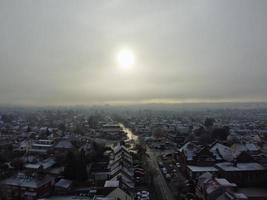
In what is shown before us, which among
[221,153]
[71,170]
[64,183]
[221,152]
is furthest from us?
[221,152]

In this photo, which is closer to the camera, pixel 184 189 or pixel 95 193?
pixel 95 193

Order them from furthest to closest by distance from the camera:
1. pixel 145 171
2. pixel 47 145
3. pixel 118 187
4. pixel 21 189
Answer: pixel 47 145
pixel 145 171
pixel 21 189
pixel 118 187

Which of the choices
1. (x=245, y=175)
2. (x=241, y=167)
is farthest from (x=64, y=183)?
(x=241, y=167)

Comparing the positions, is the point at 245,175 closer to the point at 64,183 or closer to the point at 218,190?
the point at 218,190

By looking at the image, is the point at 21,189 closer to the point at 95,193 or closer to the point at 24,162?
the point at 95,193

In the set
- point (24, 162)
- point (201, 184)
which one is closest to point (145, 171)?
point (201, 184)

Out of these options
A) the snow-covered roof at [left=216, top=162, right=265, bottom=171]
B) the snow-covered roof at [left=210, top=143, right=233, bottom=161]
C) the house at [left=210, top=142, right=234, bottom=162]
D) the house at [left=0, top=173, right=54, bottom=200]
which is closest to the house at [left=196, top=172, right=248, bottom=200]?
A: the snow-covered roof at [left=216, top=162, right=265, bottom=171]

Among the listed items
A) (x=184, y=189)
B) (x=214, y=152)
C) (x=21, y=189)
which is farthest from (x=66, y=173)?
(x=214, y=152)

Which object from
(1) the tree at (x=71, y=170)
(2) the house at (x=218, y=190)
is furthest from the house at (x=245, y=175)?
(1) the tree at (x=71, y=170)

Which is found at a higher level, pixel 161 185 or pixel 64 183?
pixel 64 183

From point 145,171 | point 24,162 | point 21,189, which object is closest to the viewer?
point 21,189

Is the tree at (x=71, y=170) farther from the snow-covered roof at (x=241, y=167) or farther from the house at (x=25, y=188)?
the snow-covered roof at (x=241, y=167)
